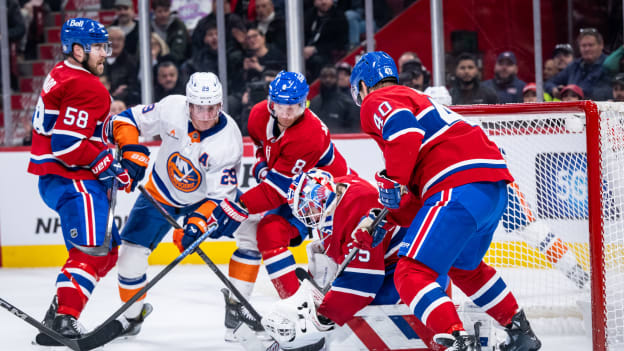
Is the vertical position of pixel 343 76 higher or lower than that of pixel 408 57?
lower

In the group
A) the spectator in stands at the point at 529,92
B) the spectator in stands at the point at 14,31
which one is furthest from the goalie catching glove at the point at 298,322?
the spectator in stands at the point at 14,31

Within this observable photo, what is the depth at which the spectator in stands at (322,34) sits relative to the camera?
5289 millimetres

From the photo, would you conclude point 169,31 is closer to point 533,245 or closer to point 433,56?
point 433,56

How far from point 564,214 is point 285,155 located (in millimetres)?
1207

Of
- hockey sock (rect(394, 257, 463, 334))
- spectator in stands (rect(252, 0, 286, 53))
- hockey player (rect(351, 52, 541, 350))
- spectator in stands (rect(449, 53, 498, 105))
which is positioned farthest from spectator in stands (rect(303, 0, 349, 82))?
hockey sock (rect(394, 257, 463, 334))

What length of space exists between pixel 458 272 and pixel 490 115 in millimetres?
744

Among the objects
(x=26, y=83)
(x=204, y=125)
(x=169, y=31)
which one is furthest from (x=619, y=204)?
(x=26, y=83)

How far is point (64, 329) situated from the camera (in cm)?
297

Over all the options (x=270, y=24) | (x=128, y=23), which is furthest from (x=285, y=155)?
(x=128, y=23)

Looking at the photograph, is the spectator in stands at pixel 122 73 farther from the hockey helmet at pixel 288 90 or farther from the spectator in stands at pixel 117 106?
the hockey helmet at pixel 288 90

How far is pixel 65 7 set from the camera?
5758 millimetres

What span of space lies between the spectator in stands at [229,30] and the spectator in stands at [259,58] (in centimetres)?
7

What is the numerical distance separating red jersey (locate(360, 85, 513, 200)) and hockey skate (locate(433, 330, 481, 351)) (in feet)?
1.43

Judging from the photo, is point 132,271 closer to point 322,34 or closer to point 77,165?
point 77,165
